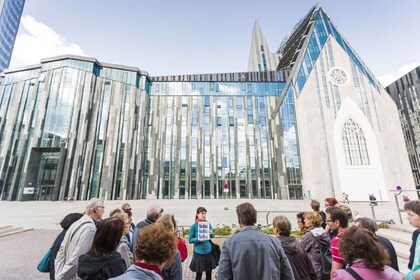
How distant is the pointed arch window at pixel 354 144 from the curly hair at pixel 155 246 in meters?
32.0

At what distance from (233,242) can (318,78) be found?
34.0m

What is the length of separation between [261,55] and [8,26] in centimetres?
9605

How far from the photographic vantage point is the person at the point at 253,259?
2273 millimetres

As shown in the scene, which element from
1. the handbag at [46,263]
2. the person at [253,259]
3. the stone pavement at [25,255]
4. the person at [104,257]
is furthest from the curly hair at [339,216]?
the handbag at [46,263]

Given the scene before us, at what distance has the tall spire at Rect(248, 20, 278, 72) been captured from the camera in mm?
71438

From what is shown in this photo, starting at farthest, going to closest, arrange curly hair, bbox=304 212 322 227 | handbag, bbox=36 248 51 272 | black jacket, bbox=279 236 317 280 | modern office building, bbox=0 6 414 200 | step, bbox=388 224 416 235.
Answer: modern office building, bbox=0 6 414 200
step, bbox=388 224 416 235
curly hair, bbox=304 212 322 227
handbag, bbox=36 248 51 272
black jacket, bbox=279 236 317 280

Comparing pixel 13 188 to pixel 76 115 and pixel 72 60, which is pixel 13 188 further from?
pixel 72 60

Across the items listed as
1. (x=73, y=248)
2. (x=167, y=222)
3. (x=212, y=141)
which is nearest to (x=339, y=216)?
(x=167, y=222)

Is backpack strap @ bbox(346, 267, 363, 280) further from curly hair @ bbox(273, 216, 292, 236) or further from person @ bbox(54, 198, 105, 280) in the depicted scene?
person @ bbox(54, 198, 105, 280)

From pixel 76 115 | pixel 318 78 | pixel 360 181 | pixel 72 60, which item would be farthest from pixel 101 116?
pixel 360 181

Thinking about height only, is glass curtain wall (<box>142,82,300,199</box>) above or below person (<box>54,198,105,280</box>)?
above

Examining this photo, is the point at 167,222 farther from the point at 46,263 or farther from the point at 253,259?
the point at 46,263

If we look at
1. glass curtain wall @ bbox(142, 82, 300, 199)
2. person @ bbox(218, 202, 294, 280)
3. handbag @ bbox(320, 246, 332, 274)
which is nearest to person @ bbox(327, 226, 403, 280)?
person @ bbox(218, 202, 294, 280)

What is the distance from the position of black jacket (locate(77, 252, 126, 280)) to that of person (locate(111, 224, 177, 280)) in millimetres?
746
